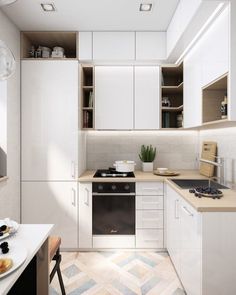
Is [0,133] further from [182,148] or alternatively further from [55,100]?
[182,148]

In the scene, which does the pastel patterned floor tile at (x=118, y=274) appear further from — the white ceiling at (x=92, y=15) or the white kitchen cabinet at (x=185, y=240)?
the white ceiling at (x=92, y=15)

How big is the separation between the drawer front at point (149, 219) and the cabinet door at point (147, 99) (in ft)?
3.48

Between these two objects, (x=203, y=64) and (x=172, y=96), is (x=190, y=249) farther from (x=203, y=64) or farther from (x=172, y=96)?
(x=172, y=96)

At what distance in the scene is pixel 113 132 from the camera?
3398mm

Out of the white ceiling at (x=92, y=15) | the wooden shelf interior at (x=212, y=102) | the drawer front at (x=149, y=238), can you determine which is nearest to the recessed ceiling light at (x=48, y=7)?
the white ceiling at (x=92, y=15)

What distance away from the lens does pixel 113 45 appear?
286cm

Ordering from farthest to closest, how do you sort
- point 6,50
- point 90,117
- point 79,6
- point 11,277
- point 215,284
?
point 90,117, point 79,6, point 215,284, point 6,50, point 11,277

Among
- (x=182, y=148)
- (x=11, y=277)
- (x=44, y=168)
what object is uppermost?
(x=182, y=148)

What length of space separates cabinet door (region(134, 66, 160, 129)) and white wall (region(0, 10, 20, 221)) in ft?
4.76

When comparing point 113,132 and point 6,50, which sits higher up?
point 6,50

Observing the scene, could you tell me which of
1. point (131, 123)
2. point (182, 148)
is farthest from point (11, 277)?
point (182, 148)

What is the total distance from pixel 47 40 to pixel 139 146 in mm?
1878

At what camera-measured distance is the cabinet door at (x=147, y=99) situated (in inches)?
119

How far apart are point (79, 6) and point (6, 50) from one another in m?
1.25
